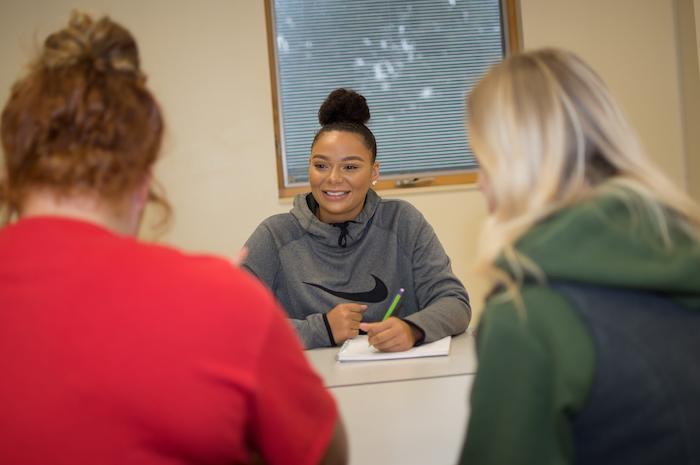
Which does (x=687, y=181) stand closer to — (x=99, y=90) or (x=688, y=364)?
(x=688, y=364)

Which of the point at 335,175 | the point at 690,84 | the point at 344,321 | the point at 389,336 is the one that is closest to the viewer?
the point at 389,336

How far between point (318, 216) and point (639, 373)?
1.76 metres

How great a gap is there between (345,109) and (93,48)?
169 cm

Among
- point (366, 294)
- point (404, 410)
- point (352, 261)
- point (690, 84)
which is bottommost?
point (404, 410)

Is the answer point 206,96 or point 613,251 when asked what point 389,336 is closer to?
point 613,251

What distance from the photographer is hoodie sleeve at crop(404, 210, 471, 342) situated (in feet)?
6.42

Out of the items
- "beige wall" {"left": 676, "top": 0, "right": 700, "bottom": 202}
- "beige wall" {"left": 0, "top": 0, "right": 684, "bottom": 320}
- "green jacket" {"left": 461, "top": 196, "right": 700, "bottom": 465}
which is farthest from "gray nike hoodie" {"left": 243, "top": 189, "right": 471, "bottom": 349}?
"beige wall" {"left": 676, "top": 0, "right": 700, "bottom": 202}

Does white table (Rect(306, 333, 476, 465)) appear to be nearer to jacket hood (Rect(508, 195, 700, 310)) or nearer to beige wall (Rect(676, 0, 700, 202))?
jacket hood (Rect(508, 195, 700, 310))

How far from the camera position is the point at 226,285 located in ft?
2.83

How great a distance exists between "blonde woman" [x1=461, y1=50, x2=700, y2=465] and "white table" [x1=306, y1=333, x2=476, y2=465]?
0.45 meters

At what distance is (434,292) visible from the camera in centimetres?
224

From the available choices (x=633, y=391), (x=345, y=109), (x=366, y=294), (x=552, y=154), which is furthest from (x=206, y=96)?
(x=633, y=391)

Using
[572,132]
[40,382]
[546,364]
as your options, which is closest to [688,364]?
[546,364]

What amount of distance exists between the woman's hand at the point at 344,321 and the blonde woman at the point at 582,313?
105 centimetres
